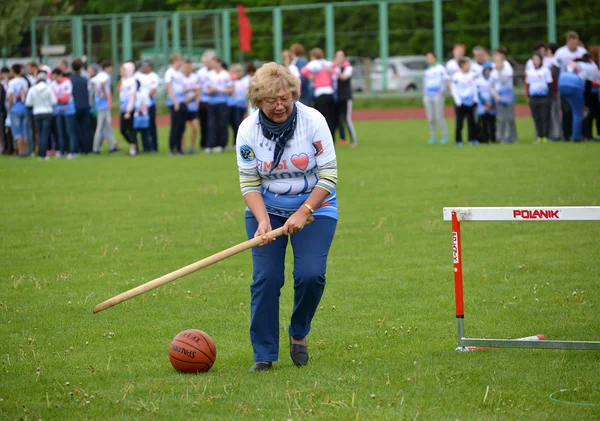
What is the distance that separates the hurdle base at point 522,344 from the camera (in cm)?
645

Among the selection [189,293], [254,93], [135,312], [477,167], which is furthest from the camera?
[477,167]

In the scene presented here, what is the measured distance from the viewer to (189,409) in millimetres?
5648

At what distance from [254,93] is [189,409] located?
6.50 ft

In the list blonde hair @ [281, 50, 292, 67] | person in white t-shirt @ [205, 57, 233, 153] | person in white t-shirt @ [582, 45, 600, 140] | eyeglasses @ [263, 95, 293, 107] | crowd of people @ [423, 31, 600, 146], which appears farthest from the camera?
blonde hair @ [281, 50, 292, 67]

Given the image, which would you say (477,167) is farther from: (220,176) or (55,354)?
(55,354)

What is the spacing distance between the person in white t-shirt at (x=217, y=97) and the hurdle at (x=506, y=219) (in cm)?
1819

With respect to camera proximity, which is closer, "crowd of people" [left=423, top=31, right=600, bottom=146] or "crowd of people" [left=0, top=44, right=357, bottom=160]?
"crowd of people" [left=423, top=31, right=600, bottom=146]

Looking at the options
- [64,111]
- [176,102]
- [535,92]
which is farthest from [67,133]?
[535,92]

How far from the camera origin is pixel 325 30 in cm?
4144

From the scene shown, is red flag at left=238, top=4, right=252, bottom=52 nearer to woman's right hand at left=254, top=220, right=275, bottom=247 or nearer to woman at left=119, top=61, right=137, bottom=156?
woman at left=119, top=61, right=137, bottom=156

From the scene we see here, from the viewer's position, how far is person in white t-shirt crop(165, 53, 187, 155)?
2411 centimetres

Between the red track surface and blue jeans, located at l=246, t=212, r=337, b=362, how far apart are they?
32280mm

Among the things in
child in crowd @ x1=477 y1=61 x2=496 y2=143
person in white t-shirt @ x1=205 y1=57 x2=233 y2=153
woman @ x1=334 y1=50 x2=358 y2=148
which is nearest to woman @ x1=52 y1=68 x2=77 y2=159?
person in white t-shirt @ x1=205 y1=57 x2=233 y2=153

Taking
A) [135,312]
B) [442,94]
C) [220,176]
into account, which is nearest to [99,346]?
[135,312]
